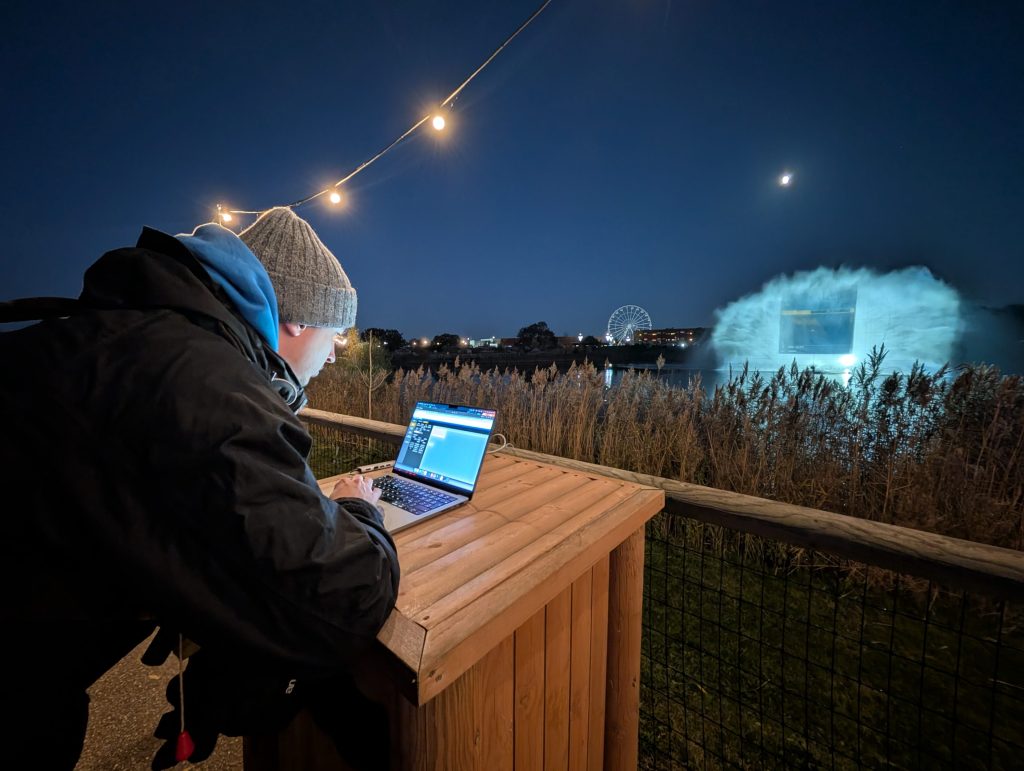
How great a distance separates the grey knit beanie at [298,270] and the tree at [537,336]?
4312 cm

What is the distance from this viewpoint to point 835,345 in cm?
1439

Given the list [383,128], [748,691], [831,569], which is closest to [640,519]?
[748,691]

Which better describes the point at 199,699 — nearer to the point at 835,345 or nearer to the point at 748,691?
the point at 748,691

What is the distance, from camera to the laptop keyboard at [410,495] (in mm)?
1109

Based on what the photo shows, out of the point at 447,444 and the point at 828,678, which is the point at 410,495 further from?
the point at 828,678

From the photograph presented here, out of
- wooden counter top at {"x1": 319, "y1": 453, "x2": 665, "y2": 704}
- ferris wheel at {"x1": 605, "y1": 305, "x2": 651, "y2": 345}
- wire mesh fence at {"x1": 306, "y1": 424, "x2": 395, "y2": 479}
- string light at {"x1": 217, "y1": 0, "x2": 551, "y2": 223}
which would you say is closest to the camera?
wooden counter top at {"x1": 319, "y1": 453, "x2": 665, "y2": 704}

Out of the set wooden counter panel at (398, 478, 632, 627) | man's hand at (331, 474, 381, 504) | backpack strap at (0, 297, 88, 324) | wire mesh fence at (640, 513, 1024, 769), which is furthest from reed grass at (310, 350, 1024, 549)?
backpack strap at (0, 297, 88, 324)

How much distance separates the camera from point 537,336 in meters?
47.9

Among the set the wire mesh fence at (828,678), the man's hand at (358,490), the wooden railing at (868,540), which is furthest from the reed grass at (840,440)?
the man's hand at (358,490)

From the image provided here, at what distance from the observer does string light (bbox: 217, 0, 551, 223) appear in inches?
110

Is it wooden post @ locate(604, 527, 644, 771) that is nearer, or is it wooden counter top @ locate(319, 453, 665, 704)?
wooden counter top @ locate(319, 453, 665, 704)

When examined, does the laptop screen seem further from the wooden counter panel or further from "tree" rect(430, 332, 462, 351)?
"tree" rect(430, 332, 462, 351)

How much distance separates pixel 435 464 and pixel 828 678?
2123 mm

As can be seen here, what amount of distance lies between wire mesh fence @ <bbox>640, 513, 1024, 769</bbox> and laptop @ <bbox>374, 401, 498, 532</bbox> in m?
1.23
